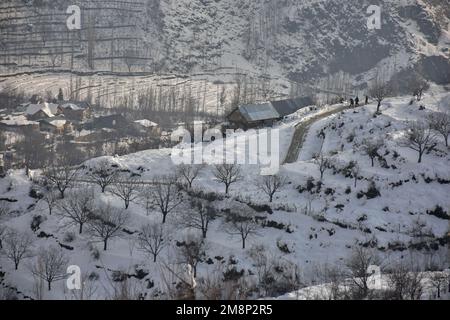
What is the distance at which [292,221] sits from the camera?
143 feet

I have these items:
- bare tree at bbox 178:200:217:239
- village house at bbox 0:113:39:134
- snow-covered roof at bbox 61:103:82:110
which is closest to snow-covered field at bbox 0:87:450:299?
bare tree at bbox 178:200:217:239

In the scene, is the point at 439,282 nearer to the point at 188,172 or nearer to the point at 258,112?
the point at 188,172

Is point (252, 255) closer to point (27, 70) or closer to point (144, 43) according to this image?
point (27, 70)

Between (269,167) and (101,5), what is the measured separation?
483ft

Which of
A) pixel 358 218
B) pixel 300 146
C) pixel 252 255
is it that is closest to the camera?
pixel 252 255

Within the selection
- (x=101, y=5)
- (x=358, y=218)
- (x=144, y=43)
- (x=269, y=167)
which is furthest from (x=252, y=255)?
(x=101, y=5)

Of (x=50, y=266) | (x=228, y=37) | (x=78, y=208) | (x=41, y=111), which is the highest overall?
(x=228, y=37)

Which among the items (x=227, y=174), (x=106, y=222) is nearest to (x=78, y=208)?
(x=106, y=222)

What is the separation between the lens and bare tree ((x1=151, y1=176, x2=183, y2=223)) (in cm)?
4462

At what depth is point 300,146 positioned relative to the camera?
6053 cm

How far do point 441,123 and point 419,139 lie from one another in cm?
473

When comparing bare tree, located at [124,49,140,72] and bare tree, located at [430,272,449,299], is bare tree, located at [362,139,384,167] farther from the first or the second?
bare tree, located at [124,49,140,72]

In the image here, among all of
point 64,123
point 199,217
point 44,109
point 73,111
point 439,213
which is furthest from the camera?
point 73,111
